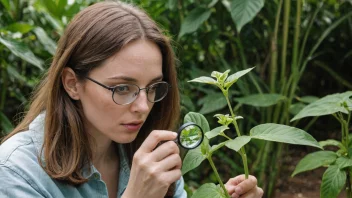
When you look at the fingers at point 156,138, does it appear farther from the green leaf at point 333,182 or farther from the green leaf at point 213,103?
the green leaf at point 213,103

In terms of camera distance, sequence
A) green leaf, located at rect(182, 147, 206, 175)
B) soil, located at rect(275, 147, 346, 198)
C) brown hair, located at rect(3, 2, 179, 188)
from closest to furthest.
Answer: green leaf, located at rect(182, 147, 206, 175)
brown hair, located at rect(3, 2, 179, 188)
soil, located at rect(275, 147, 346, 198)

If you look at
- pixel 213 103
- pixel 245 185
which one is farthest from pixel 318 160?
pixel 213 103

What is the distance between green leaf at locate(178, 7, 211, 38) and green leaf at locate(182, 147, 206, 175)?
1221mm

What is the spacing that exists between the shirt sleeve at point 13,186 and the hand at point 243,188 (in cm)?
50

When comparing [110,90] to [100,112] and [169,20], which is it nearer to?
[100,112]

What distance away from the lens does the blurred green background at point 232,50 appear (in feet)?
8.13

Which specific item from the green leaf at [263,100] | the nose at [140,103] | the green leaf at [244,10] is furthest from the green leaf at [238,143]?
the green leaf at [263,100]

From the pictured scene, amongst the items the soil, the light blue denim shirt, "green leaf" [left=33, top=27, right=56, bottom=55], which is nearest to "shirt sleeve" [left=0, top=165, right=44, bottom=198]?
the light blue denim shirt

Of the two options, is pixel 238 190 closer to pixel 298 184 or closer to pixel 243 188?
pixel 243 188

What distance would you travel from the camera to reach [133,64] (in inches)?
53.5

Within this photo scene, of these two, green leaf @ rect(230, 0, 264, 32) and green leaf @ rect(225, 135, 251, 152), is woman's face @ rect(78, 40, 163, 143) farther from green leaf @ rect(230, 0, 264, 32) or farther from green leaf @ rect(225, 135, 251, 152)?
green leaf @ rect(230, 0, 264, 32)

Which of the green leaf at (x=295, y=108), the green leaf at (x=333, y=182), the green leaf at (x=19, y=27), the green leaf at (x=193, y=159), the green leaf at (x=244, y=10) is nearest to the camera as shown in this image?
the green leaf at (x=193, y=159)

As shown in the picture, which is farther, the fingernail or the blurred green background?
the blurred green background

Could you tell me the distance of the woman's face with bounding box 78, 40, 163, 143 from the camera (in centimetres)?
136
